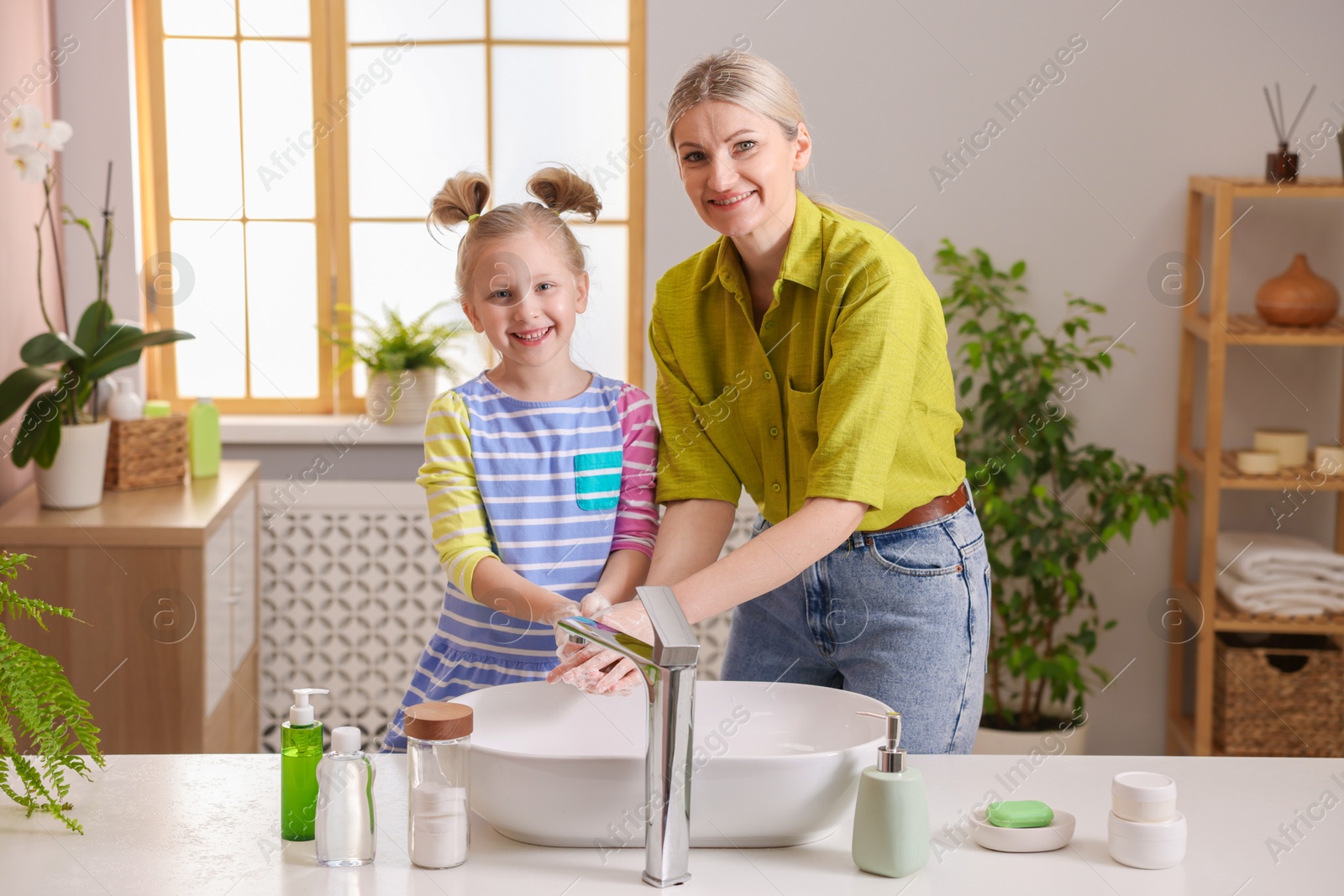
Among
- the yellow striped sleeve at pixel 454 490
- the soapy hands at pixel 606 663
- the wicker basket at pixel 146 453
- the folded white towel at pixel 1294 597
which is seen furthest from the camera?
the folded white towel at pixel 1294 597

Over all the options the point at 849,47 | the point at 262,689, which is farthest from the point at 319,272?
the point at 849,47

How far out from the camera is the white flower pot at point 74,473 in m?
2.33

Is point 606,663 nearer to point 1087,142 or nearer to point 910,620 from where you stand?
point 910,620

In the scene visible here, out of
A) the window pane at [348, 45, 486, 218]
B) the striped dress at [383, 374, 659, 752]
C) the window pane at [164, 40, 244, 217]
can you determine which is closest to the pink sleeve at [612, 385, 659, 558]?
the striped dress at [383, 374, 659, 752]

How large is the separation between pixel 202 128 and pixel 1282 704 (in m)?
2.76

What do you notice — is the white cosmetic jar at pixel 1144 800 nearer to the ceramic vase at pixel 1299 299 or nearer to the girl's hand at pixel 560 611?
the girl's hand at pixel 560 611

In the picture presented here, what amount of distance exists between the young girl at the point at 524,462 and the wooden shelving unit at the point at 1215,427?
1653 millimetres

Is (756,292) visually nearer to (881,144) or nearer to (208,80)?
(881,144)

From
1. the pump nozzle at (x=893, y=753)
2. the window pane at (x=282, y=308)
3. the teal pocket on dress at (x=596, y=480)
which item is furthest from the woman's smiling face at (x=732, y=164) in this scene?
the window pane at (x=282, y=308)

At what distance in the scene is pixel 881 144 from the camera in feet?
9.18

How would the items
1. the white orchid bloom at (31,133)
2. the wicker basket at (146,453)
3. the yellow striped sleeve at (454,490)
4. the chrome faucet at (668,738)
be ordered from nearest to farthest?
the chrome faucet at (668,738) < the yellow striped sleeve at (454,490) < the white orchid bloom at (31,133) < the wicker basket at (146,453)

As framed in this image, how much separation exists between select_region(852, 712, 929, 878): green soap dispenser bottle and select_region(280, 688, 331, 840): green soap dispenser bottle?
0.45 metres

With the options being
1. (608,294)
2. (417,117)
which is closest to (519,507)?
(608,294)

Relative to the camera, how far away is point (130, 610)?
2.29 meters
